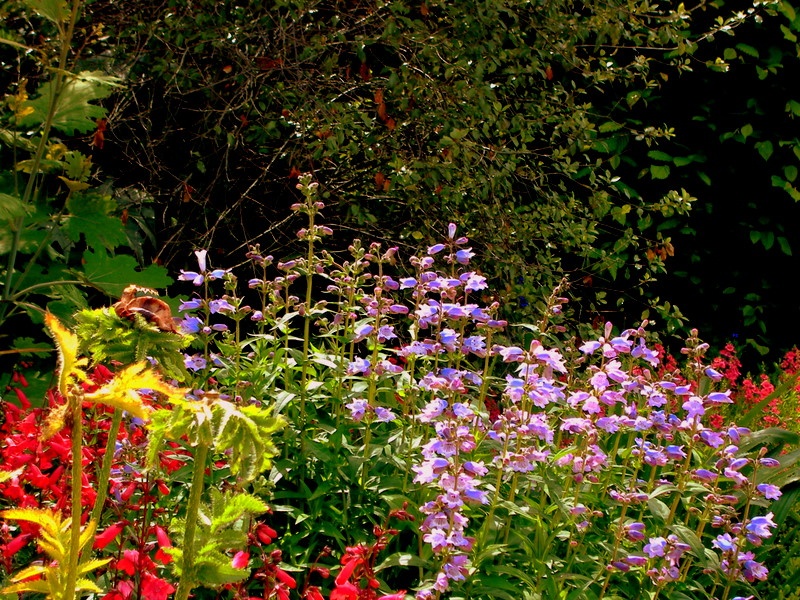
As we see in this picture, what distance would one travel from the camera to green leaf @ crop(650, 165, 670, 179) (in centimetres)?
543

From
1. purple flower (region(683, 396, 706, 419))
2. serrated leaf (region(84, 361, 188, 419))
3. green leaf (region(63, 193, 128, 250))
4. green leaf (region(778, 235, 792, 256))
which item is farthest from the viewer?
green leaf (region(778, 235, 792, 256))

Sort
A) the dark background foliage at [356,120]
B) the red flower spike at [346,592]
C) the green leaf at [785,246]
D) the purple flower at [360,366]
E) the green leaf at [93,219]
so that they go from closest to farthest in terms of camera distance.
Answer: the red flower spike at [346,592] → the purple flower at [360,366] → the green leaf at [93,219] → the dark background foliage at [356,120] → the green leaf at [785,246]

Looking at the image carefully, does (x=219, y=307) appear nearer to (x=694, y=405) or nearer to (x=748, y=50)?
(x=694, y=405)

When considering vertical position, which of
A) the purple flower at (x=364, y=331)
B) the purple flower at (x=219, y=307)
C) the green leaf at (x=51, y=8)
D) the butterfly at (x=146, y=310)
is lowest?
the purple flower at (x=219, y=307)

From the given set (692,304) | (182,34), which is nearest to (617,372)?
(182,34)

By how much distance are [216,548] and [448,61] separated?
3.38m

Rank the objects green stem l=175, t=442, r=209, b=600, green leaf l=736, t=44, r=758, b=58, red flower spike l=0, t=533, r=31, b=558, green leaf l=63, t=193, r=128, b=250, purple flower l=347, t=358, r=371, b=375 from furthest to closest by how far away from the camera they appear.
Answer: green leaf l=736, t=44, r=758, b=58 < green leaf l=63, t=193, r=128, b=250 < purple flower l=347, t=358, r=371, b=375 < red flower spike l=0, t=533, r=31, b=558 < green stem l=175, t=442, r=209, b=600

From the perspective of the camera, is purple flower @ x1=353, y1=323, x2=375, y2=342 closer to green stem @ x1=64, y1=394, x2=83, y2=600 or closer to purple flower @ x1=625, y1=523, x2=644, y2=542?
purple flower @ x1=625, y1=523, x2=644, y2=542

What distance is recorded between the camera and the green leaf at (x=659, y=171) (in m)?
5.43

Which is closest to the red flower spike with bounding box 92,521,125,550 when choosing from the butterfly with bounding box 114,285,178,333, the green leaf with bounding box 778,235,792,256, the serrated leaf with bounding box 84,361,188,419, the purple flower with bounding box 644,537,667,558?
the butterfly with bounding box 114,285,178,333

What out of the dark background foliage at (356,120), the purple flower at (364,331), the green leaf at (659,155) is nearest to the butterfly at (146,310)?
the purple flower at (364,331)

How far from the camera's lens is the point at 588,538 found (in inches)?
95.1

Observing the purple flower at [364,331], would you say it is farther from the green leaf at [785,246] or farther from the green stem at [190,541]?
the green leaf at [785,246]

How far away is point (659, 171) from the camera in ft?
17.9
